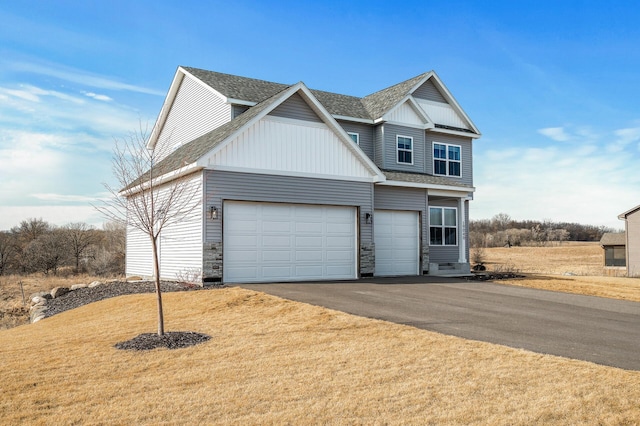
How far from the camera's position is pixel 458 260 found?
24.6m

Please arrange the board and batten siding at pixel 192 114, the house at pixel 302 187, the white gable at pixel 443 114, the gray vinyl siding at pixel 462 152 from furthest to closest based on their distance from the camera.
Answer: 1. the white gable at pixel 443 114
2. the gray vinyl siding at pixel 462 152
3. the board and batten siding at pixel 192 114
4. the house at pixel 302 187

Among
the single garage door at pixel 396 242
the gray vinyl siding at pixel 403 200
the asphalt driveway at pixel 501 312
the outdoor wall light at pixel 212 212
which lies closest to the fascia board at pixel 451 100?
the gray vinyl siding at pixel 403 200

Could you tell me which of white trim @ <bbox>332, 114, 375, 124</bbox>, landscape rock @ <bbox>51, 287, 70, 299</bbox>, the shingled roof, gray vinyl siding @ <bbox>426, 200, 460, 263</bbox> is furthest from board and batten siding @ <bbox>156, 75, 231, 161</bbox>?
gray vinyl siding @ <bbox>426, 200, 460, 263</bbox>

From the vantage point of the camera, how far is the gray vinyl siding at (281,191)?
51.9ft

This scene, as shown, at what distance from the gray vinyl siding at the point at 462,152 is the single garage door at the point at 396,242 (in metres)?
4.56

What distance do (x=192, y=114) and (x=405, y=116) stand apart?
9640 millimetres

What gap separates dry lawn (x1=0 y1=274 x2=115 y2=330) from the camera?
18.9 m

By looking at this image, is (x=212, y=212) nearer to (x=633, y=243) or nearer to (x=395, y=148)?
(x=395, y=148)

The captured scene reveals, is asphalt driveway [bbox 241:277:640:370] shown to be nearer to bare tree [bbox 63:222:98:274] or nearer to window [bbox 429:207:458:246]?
window [bbox 429:207:458:246]

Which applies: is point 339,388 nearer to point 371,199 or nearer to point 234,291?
point 234,291

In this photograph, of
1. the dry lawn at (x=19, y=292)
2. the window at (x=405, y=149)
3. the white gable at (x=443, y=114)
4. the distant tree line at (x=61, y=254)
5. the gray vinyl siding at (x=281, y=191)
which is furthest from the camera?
the distant tree line at (x=61, y=254)

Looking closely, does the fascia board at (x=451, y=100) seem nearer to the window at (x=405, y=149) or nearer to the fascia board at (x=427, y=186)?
the window at (x=405, y=149)

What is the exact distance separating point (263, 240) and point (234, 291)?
317cm

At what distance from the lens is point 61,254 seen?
36.1m
